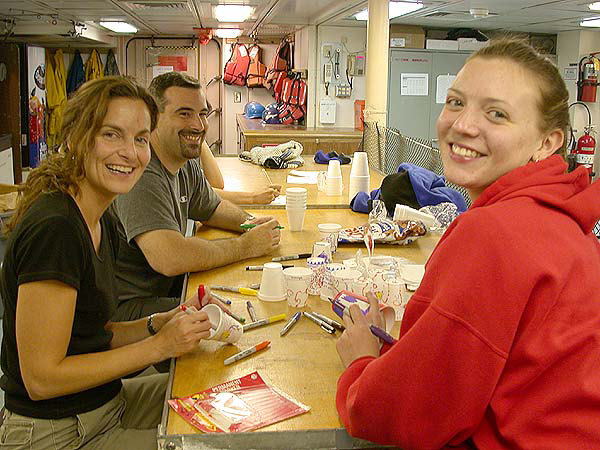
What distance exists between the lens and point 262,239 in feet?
7.89

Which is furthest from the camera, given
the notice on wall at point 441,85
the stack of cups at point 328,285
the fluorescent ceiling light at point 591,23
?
the notice on wall at point 441,85

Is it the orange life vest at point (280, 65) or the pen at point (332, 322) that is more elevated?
the orange life vest at point (280, 65)

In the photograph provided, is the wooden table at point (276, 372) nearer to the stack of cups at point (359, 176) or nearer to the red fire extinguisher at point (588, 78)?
the stack of cups at point (359, 176)

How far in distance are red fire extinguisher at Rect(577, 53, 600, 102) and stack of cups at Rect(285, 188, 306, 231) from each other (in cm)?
651

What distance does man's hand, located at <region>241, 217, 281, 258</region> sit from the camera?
238cm

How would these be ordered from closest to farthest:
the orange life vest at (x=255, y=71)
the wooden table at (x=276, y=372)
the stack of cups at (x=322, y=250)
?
1. the wooden table at (x=276, y=372)
2. the stack of cups at (x=322, y=250)
3. the orange life vest at (x=255, y=71)

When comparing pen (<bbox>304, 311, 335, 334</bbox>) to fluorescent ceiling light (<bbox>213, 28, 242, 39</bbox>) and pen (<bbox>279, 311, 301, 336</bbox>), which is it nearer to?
pen (<bbox>279, 311, 301, 336</bbox>)

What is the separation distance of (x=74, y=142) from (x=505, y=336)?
1.18 metres

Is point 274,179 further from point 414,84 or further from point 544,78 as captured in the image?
point 414,84

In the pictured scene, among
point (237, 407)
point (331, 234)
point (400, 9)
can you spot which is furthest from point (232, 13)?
point (237, 407)

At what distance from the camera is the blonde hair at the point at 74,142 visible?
5.35ft

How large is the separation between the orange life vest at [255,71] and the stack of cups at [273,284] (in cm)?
875

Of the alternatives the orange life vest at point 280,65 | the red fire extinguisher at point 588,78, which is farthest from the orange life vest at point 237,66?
the red fire extinguisher at point 588,78

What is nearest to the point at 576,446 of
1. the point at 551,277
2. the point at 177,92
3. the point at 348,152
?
the point at 551,277
